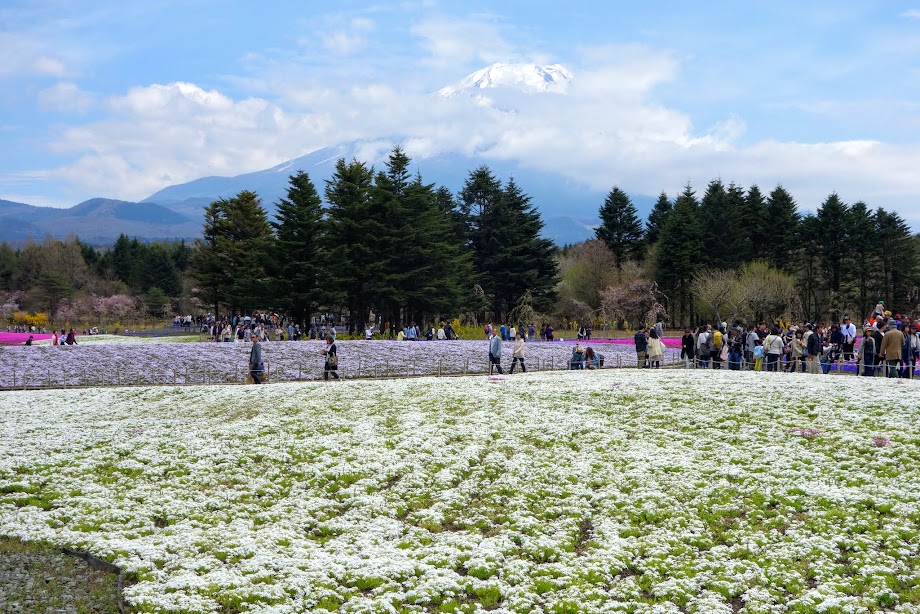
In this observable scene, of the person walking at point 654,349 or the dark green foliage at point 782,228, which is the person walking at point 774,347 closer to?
the person walking at point 654,349

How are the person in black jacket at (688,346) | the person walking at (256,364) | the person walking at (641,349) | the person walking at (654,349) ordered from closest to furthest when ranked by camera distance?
the person walking at (256,364) < the person in black jacket at (688,346) < the person walking at (654,349) < the person walking at (641,349)

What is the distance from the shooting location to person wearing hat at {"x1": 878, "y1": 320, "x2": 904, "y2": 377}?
25469 mm

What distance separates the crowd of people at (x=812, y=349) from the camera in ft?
86.9

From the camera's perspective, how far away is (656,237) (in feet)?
336

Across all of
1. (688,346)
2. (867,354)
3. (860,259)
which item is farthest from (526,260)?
(867,354)

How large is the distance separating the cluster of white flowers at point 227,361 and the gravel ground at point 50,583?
73.2 feet

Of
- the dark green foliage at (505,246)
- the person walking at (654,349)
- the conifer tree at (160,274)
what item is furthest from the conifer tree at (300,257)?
the conifer tree at (160,274)

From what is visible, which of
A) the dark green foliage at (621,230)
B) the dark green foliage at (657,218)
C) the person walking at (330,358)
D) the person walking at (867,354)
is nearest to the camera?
the person walking at (867,354)

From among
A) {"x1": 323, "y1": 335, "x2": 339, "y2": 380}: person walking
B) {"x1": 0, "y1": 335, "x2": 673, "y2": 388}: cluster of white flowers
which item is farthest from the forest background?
{"x1": 323, "y1": 335, "x2": 339, "y2": 380}: person walking

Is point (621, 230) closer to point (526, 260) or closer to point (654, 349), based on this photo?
point (526, 260)

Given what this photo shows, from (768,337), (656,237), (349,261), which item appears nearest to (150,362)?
(349,261)

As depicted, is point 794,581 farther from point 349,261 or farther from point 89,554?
point 349,261

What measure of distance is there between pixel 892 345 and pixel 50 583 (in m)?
26.8

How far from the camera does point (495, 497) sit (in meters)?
16.0
